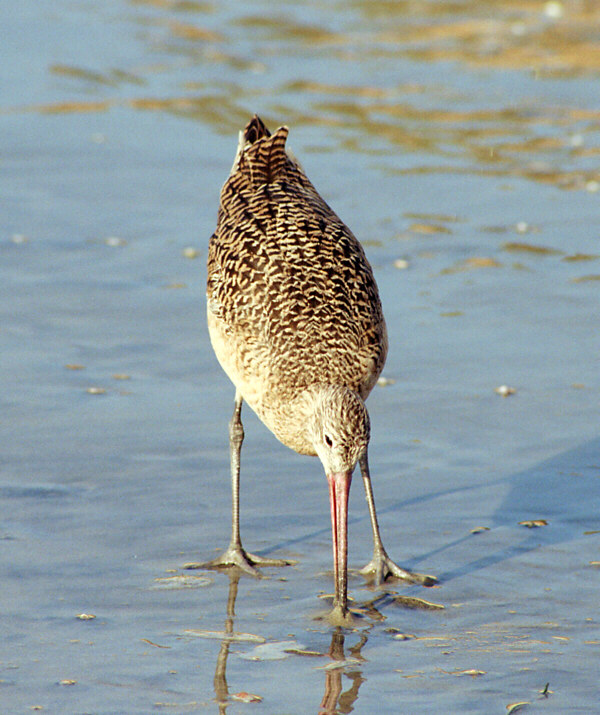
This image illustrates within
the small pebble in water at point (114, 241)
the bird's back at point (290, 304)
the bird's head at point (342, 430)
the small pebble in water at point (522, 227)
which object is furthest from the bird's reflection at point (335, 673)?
the small pebble in water at point (522, 227)

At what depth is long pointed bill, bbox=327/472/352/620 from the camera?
4.97 m

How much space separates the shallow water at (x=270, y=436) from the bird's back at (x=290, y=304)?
28.6 inches

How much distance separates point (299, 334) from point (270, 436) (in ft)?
4.50

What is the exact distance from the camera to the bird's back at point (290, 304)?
5609mm

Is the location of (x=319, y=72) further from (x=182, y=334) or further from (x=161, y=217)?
(x=182, y=334)

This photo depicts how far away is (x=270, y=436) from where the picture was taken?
6.88 metres

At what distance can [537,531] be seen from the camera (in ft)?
18.9

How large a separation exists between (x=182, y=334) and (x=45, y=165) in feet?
13.1

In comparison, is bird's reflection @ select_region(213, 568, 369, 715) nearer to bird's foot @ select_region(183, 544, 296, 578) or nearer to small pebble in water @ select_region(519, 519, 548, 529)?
bird's foot @ select_region(183, 544, 296, 578)

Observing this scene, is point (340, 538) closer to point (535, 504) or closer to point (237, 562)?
point (237, 562)

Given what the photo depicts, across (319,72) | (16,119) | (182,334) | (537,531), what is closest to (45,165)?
(16,119)

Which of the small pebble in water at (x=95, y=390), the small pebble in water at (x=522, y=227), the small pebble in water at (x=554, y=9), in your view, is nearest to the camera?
the small pebble in water at (x=95, y=390)

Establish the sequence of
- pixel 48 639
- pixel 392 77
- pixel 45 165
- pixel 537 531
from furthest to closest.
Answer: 1. pixel 392 77
2. pixel 45 165
3. pixel 537 531
4. pixel 48 639

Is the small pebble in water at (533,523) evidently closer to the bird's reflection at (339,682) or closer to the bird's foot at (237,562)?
the bird's foot at (237,562)
